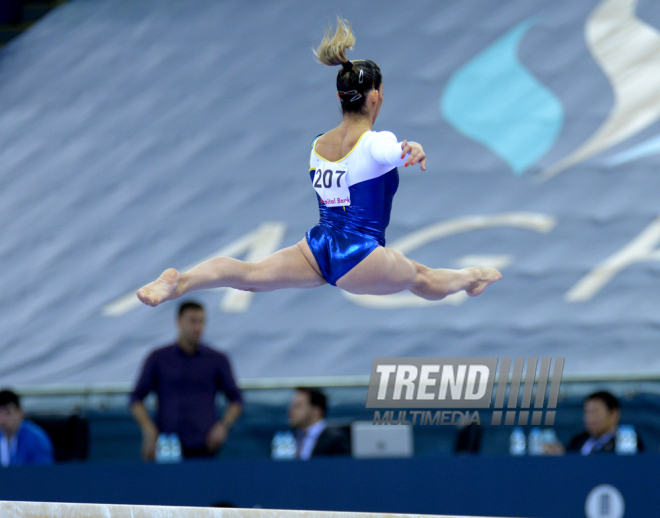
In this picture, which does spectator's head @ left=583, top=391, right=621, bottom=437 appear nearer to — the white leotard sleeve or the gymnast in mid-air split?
the gymnast in mid-air split

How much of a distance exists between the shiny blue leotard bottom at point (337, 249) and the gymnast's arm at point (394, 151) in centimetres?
41

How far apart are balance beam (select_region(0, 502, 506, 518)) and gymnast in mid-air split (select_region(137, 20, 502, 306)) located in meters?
0.98

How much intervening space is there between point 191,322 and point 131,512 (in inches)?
96.9

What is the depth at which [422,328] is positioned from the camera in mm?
8344

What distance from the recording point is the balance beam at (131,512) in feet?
12.0

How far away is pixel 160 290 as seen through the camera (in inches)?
136

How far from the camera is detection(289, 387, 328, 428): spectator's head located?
5.99m

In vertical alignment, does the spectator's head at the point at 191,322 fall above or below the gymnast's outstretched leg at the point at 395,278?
above

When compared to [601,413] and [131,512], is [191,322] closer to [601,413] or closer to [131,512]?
[131,512]

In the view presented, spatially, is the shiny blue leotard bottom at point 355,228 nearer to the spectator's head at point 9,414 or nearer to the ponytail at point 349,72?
the ponytail at point 349,72

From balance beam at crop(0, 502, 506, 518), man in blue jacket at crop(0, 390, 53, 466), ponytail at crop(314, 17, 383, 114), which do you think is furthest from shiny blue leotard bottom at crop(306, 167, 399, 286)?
man in blue jacket at crop(0, 390, 53, 466)

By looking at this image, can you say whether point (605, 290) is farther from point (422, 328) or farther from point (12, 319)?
point (12, 319)

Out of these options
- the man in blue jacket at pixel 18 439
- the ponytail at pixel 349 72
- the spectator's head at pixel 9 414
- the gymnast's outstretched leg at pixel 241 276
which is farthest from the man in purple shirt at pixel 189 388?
the ponytail at pixel 349 72

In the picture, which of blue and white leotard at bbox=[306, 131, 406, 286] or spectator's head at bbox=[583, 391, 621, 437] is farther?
spectator's head at bbox=[583, 391, 621, 437]
